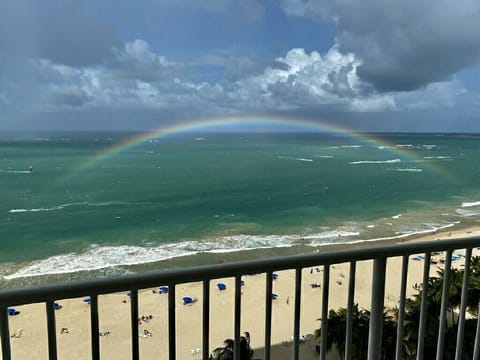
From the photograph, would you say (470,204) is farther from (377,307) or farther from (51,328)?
(51,328)

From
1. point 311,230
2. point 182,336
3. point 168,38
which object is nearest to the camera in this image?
point 182,336

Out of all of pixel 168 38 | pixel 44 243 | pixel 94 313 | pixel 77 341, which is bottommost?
pixel 44 243

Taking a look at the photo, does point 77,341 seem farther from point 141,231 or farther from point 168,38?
point 168,38

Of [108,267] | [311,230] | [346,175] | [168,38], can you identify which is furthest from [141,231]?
[168,38]

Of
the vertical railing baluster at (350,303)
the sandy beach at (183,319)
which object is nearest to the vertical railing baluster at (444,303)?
the vertical railing baluster at (350,303)

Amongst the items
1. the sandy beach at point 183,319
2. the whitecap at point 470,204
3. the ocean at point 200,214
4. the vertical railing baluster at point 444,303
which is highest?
the vertical railing baluster at point 444,303

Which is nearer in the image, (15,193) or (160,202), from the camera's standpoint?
(160,202)

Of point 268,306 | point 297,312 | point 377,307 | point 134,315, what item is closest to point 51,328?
point 134,315

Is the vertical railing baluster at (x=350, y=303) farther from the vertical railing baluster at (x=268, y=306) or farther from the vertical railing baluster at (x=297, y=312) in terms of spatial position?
the vertical railing baluster at (x=268, y=306)

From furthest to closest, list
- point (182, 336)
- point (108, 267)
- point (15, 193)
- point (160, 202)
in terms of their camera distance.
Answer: point (15, 193), point (160, 202), point (108, 267), point (182, 336)
